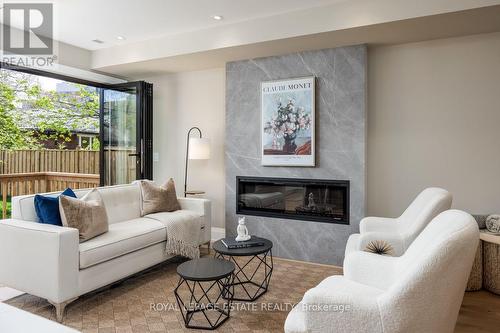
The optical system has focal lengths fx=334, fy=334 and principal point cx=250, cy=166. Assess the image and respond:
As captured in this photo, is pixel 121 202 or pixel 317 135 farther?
pixel 317 135

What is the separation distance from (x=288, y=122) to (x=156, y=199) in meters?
1.79

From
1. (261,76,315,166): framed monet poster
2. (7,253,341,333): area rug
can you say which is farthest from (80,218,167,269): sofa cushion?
(261,76,315,166): framed monet poster

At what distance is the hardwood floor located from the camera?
236cm

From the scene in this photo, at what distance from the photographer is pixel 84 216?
281cm

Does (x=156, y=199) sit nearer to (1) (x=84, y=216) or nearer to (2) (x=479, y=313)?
(1) (x=84, y=216)

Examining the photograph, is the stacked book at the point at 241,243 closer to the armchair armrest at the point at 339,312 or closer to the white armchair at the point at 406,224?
the white armchair at the point at 406,224

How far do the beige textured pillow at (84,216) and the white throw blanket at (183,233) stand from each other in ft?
2.20

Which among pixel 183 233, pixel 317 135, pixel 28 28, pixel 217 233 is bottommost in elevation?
pixel 217 233

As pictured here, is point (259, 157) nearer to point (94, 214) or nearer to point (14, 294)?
point (94, 214)

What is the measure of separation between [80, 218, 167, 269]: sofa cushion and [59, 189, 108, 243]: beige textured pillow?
0.07m

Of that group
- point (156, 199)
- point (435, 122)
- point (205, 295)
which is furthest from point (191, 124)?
point (435, 122)

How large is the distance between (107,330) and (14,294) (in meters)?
1.18

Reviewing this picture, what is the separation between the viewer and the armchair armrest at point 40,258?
242 cm

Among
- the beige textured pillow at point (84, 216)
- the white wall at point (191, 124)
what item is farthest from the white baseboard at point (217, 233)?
the beige textured pillow at point (84, 216)
